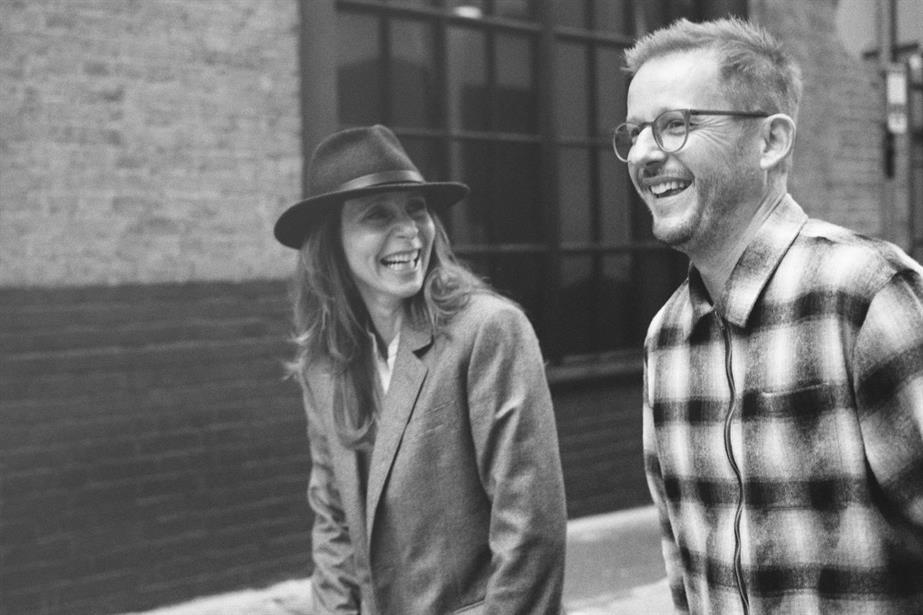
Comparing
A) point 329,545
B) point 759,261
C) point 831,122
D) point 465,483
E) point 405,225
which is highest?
point 831,122

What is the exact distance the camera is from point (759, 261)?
68.0 inches

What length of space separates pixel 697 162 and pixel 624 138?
0.94 feet

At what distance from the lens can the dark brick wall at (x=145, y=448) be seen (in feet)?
15.7

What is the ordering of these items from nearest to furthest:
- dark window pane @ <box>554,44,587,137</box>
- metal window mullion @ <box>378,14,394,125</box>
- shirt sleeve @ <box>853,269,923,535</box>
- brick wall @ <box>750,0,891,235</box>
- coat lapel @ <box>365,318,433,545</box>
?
shirt sleeve @ <box>853,269,923,535</box>
coat lapel @ <box>365,318,433,545</box>
metal window mullion @ <box>378,14,394,125</box>
dark window pane @ <box>554,44,587,137</box>
brick wall @ <box>750,0,891,235</box>

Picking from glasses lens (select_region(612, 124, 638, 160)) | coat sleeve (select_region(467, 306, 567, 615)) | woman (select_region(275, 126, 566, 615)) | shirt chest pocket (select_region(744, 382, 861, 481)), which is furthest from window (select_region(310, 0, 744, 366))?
shirt chest pocket (select_region(744, 382, 861, 481))

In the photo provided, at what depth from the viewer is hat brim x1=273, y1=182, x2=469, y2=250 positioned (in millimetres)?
2756

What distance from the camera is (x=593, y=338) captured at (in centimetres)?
722

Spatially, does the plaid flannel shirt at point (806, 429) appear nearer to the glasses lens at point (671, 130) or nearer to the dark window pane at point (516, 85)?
the glasses lens at point (671, 130)

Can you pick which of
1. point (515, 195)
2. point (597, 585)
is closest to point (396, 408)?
point (597, 585)

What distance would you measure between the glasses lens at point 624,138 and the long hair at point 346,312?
79cm

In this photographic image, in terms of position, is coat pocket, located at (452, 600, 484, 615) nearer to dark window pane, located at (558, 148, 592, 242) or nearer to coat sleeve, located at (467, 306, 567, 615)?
coat sleeve, located at (467, 306, 567, 615)

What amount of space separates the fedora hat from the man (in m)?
0.97

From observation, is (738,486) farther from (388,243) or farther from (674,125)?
(388,243)

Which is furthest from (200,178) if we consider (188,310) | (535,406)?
(535,406)
